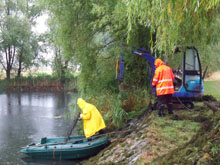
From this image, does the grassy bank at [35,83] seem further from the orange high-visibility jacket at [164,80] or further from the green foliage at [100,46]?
the orange high-visibility jacket at [164,80]

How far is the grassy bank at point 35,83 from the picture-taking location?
98.1 ft

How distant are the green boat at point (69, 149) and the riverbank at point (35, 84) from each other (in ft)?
70.3

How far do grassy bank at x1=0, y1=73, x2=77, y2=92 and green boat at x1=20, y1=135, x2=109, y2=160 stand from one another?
70.4 ft

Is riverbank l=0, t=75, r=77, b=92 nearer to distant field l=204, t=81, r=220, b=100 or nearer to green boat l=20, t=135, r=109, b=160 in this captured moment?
distant field l=204, t=81, r=220, b=100

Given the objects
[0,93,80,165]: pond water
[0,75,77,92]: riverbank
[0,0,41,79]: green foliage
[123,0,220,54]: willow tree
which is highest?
[0,0,41,79]: green foliage

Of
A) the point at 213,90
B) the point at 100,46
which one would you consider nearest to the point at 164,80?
the point at 100,46

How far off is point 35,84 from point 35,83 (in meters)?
0.13

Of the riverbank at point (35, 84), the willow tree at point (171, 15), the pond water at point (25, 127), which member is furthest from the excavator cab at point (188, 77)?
the riverbank at point (35, 84)

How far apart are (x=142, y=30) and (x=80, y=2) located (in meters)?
2.48

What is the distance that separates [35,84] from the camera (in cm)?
3044

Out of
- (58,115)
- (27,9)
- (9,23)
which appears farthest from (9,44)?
(58,115)

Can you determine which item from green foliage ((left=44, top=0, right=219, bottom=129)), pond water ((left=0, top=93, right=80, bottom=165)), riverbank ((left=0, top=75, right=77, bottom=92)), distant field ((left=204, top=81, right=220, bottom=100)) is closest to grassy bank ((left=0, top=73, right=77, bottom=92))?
riverbank ((left=0, top=75, right=77, bottom=92))

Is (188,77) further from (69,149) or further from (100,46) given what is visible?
(69,149)

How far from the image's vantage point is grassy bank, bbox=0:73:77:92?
29900mm
